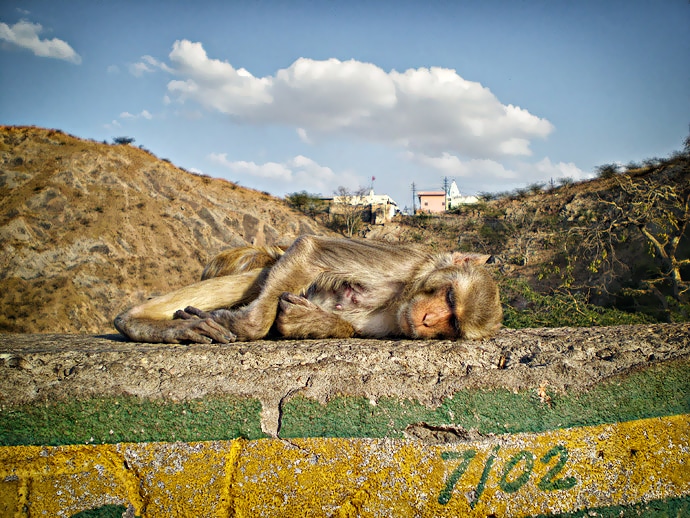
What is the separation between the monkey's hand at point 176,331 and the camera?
88.3 inches

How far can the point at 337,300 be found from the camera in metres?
2.58

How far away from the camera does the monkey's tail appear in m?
2.99

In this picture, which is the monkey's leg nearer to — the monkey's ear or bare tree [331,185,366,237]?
the monkey's ear

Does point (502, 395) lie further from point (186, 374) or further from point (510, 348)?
point (186, 374)

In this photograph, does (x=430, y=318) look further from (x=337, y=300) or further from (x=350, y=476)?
(x=350, y=476)

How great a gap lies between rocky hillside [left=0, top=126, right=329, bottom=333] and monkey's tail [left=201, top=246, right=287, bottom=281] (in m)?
13.7

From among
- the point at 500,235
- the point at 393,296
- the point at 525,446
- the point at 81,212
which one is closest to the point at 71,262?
the point at 81,212

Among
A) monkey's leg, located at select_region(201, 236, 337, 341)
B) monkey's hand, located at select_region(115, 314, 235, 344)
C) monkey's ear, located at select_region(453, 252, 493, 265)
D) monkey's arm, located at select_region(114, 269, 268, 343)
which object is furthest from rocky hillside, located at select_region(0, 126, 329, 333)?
monkey's ear, located at select_region(453, 252, 493, 265)

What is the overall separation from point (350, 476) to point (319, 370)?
36cm

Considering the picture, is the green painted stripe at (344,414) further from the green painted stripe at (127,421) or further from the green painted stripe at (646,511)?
the green painted stripe at (646,511)

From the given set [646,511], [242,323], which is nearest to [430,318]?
[242,323]

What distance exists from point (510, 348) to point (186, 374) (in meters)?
1.22

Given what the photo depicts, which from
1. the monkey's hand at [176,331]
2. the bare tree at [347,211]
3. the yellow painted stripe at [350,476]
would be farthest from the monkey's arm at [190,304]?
the bare tree at [347,211]

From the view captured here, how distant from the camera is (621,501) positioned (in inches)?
58.5
